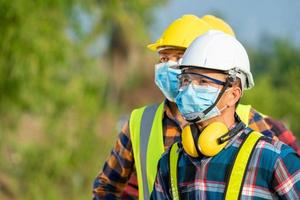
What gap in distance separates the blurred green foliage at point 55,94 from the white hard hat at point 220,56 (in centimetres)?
489

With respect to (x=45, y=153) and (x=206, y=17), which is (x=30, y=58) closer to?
(x=206, y=17)

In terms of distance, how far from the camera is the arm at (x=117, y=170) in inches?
205

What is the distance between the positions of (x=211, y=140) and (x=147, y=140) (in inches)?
46.3

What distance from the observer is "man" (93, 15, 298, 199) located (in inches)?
196

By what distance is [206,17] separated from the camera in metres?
5.73

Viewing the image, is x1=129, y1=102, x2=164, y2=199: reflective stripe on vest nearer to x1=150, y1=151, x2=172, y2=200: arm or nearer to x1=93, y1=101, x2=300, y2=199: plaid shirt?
x1=93, y1=101, x2=300, y2=199: plaid shirt

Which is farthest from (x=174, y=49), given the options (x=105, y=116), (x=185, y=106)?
(x=105, y=116)

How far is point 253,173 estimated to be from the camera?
3.86m

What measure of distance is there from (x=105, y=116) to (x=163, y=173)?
58.7ft

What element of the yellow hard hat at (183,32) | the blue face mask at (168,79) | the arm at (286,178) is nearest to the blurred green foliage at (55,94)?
the yellow hard hat at (183,32)

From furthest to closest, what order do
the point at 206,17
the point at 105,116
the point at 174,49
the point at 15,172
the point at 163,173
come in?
the point at 105,116
the point at 15,172
the point at 206,17
the point at 174,49
the point at 163,173

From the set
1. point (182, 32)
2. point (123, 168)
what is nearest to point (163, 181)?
point (123, 168)

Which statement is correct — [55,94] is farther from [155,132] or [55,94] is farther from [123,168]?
[155,132]

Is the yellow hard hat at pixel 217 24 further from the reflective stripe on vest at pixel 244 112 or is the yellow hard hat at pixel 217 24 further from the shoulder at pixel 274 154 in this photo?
the shoulder at pixel 274 154
